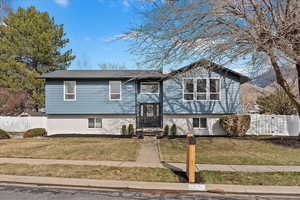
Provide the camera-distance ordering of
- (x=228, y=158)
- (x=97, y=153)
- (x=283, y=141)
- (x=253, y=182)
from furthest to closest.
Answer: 1. (x=283, y=141)
2. (x=97, y=153)
3. (x=228, y=158)
4. (x=253, y=182)

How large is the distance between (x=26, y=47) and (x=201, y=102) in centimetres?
2278

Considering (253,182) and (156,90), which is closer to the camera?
(253,182)

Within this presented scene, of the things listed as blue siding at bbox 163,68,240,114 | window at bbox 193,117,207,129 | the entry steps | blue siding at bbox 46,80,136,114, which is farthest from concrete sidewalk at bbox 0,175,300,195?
window at bbox 193,117,207,129

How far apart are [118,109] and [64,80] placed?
527 cm

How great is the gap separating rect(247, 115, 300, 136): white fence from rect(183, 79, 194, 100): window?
5537 millimetres

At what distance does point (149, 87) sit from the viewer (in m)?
16.9

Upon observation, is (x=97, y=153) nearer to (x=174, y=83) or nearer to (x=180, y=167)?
(x=180, y=167)

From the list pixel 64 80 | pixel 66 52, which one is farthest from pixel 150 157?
pixel 66 52

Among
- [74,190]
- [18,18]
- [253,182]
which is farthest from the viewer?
[18,18]

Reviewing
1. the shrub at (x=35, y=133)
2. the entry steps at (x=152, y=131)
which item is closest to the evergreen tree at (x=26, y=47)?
the shrub at (x=35, y=133)

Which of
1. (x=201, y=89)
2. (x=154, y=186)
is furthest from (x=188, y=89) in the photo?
(x=154, y=186)

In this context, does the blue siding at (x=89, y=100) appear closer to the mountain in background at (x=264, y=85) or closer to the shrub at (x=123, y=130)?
the shrub at (x=123, y=130)

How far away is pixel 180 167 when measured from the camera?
673 centimetres

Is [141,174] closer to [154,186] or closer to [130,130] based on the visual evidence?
[154,186]
